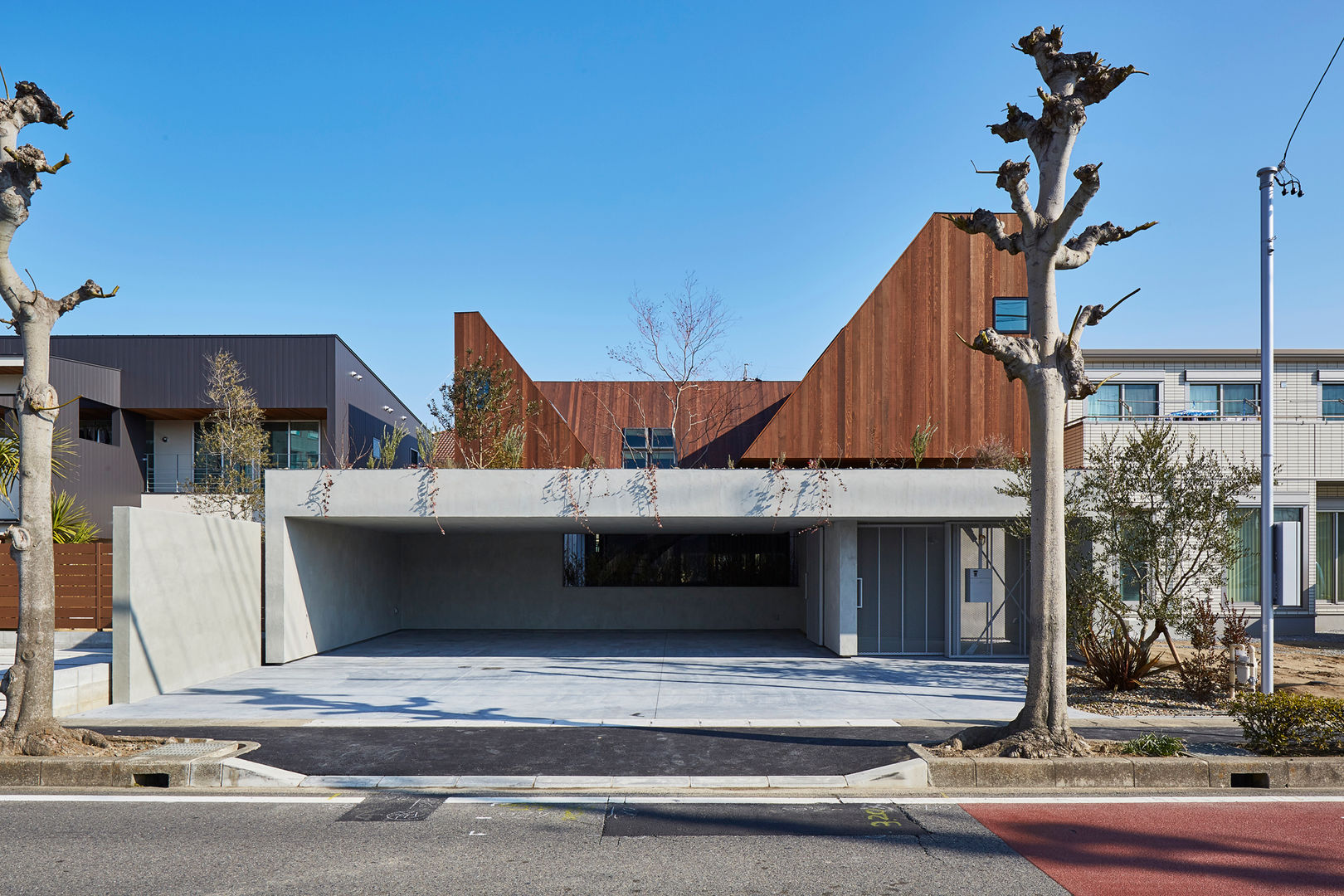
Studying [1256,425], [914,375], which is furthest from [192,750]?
[1256,425]

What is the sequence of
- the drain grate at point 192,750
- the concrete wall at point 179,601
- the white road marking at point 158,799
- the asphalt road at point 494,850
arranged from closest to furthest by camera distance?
the asphalt road at point 494,850 < the white road marking at point 158,799 < the drain grate at point 192,750 < the concrete wall at point 179,601

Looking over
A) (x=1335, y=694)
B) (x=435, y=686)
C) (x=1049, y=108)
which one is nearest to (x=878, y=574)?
(x=1335, y=694)

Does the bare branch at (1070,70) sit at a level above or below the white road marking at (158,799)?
above

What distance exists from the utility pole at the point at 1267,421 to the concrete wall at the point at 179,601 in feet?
45.1

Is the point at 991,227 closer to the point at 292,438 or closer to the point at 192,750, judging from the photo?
the point at 192,750

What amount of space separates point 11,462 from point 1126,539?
19766 mm

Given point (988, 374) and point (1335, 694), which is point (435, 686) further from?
point (988, 374)

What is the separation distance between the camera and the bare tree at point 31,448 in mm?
7645

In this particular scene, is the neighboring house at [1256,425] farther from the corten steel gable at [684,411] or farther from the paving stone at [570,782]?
the paving stone at [570,782]

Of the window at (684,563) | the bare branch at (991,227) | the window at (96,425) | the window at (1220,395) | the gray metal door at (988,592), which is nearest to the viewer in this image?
the bare branch at (991,227)

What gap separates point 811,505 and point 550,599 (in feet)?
28.9

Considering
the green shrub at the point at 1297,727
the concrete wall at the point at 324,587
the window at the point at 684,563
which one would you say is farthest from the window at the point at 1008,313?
the concrete wall at the point at 324,587

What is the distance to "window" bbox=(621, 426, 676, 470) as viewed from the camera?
82.2ft

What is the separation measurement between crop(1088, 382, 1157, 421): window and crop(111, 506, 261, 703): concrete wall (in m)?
19.9
